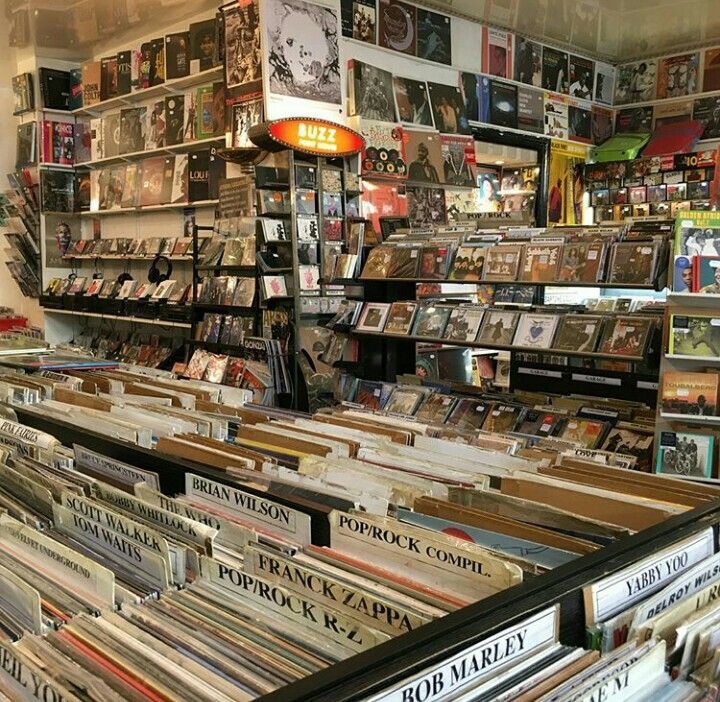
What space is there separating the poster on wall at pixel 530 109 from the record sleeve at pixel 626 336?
12.1 feet

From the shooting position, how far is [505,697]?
0.78 meters

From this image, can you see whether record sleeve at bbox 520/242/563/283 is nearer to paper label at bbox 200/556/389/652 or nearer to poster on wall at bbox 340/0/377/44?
poster on wall at bbox 340/0/377/44

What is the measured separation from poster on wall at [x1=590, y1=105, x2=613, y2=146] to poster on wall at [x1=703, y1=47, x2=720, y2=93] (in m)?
1.02

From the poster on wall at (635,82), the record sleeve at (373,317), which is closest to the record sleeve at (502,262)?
the record sleeve at (373,317)

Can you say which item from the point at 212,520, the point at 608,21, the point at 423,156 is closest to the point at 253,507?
the point at 212,520

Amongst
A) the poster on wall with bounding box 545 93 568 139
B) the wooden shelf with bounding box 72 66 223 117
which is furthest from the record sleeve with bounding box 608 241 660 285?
the poster on wall with bounding box 545 93 568 139

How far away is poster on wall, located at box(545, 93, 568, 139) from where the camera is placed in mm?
7395

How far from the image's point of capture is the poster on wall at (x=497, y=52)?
677cm

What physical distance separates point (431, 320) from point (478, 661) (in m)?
4.02

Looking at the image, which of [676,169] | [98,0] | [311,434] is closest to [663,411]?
[311,434]

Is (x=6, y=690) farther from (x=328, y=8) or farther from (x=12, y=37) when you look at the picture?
(x=12, y=37)

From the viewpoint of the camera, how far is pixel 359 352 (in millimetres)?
5355

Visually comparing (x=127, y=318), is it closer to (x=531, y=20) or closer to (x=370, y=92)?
(x=370, y=92)

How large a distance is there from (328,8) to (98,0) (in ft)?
6.18
